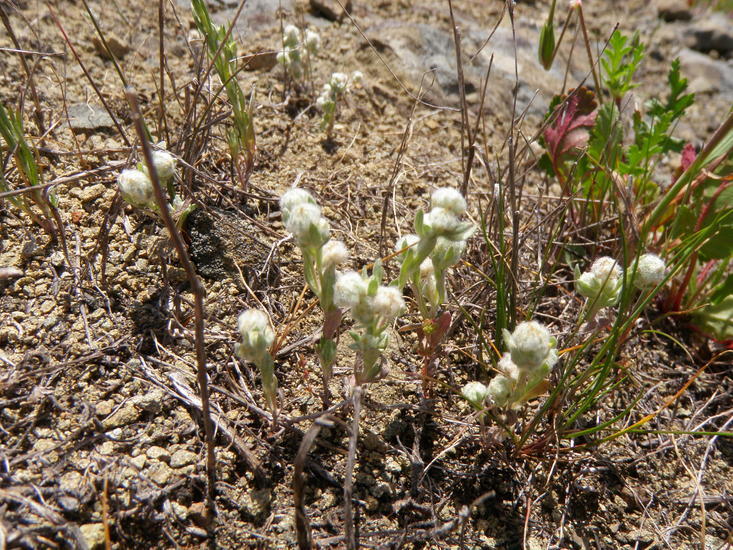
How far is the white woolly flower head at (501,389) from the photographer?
1455 mm

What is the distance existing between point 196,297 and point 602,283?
3.60 feet

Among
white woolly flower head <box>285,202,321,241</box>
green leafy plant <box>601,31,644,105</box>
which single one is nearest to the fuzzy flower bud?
white woolly flower head <box>285,202,321,241</box>

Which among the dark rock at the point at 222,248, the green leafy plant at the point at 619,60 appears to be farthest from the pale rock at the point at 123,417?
the green leafy plant at the point at 619,60

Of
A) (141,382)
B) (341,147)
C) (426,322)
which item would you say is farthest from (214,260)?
(341,147)

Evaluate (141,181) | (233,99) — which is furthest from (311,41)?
(141,181)

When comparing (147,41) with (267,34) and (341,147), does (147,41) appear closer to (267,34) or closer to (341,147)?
(267,34)

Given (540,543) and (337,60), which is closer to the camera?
(540,543)

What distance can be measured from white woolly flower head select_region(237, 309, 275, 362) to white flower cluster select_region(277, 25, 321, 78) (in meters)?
1.67

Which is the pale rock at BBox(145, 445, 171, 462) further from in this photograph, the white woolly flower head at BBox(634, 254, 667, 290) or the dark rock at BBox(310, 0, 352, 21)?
the dark rock at BBox(310, 0, 352, 21)

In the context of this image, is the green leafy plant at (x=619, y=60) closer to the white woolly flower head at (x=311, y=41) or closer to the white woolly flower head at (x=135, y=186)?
the white woolly flower head at (x=311, y=41)

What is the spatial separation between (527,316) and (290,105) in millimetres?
1621

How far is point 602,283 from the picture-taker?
1.53 meters

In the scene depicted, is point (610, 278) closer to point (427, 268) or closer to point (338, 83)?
point (427, 268)

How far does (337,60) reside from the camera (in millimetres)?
3045
